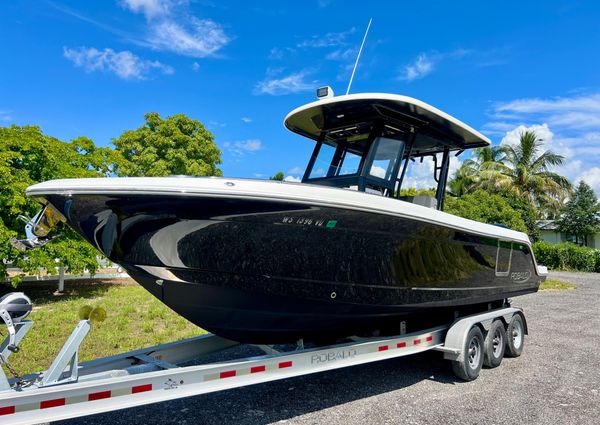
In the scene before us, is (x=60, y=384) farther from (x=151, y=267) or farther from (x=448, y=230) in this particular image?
(x=448, y=230)

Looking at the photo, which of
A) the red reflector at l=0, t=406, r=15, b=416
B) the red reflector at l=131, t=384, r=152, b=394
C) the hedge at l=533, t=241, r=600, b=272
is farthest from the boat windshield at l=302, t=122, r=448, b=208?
the hedge at l=533, t=241, r=600, b=272

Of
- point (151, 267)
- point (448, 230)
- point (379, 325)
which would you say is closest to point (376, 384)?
point (379, 325)

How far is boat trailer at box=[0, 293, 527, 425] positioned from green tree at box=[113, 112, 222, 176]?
17457mm

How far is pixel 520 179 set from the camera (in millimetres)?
28719

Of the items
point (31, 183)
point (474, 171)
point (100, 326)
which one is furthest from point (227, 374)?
point (474, 171)

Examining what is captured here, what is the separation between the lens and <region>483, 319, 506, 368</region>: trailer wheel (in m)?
5.39

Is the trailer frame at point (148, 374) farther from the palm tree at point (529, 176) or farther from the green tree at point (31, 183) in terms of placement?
the palm tree at point (529, 176)

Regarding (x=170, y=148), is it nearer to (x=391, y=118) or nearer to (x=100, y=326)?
(x=100, y=326)

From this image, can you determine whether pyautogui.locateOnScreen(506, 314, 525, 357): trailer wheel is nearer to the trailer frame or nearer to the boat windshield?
the trailer frame

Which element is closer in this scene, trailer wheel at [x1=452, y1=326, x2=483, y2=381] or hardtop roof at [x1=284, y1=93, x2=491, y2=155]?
hardtop roof at [x1=284, y1=93, x2=491, y2=155]

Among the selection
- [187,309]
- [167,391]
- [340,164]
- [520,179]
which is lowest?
[167,391]

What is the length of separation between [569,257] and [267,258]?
2488cm

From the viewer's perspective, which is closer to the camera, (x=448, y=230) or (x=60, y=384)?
(x=60, y=384)

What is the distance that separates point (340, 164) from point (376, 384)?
7.88 feet
